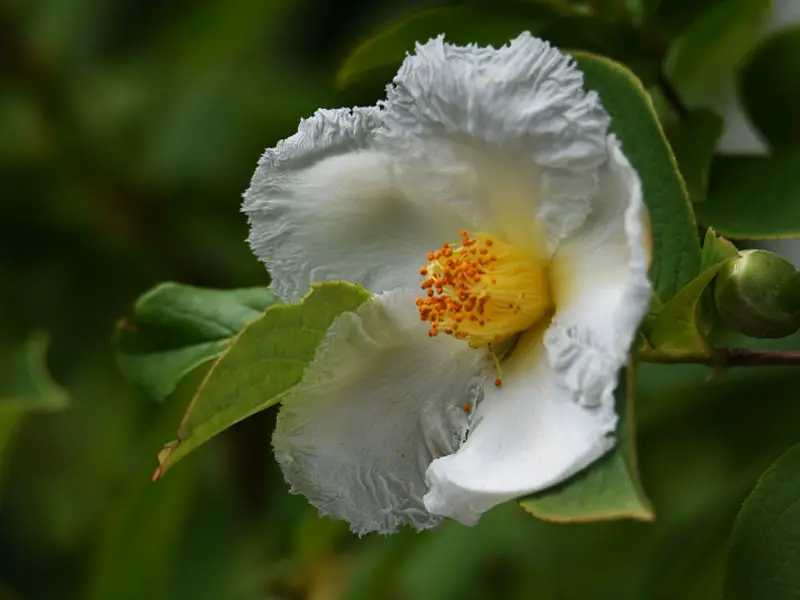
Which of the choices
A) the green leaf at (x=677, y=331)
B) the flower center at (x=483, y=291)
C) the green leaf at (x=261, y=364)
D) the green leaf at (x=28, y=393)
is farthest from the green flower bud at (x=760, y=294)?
the green leaf at (x=28, y=393)

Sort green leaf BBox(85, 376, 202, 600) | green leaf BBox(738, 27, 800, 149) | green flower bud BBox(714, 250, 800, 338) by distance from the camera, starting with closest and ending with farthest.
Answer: green flower bud BBox(714, 250, 800, 338) → green leaf BBox(738, 27, 800, 149) → green leaf BBox(85, 376, 202, 600)

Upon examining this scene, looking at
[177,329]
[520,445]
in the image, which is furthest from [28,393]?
[520,445]

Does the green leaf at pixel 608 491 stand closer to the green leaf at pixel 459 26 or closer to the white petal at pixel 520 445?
the white petal at pixel 520 445

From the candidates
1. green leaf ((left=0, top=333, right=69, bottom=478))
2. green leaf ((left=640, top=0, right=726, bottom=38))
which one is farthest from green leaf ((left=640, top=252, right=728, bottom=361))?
green leaf ((left=0, top=333, right=69, bottom=478))

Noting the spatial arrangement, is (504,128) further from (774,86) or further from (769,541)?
(774,86)

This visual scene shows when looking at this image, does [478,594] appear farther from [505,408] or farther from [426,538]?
[505,408]

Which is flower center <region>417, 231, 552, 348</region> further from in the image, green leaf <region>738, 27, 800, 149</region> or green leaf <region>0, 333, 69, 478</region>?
green leaf <region>0, 333, 69, 478</region>
